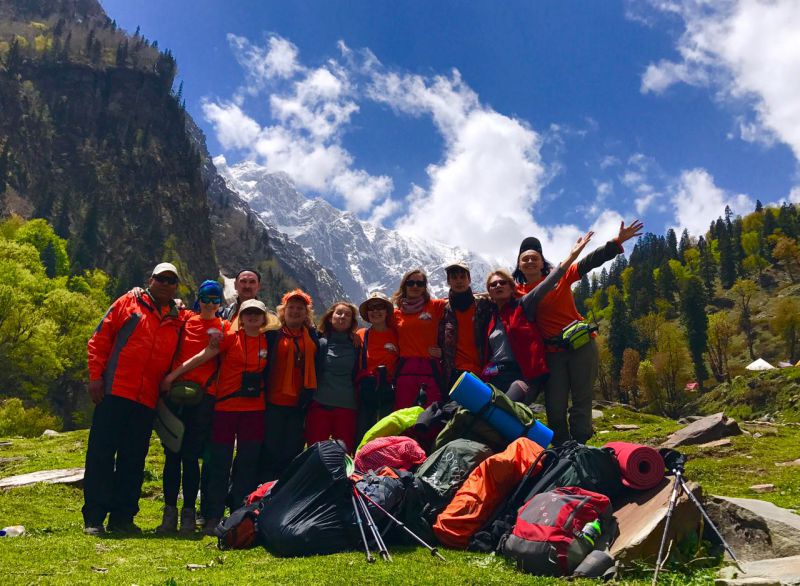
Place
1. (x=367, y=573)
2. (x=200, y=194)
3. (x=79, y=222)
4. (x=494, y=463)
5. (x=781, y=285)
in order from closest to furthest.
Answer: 1. (x=367, y=573)
2. (x=494, y=463)
3. (x=79, y=222)
4. (x=781, y=285)
5. (x=200, y=194)

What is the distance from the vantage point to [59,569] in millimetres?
5660

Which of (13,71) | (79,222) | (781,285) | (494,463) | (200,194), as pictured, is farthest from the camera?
(200,194)

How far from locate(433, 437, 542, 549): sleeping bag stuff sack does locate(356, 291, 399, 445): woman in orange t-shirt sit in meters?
2.91

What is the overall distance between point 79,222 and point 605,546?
485 ft

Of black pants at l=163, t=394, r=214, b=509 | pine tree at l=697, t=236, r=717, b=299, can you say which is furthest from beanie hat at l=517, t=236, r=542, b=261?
pine tree at l=697, t=236, r=717, b=299

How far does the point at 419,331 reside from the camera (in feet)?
31.5

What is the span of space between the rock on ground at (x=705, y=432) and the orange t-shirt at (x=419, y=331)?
14655 mm

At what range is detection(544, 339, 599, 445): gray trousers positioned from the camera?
8555 mm

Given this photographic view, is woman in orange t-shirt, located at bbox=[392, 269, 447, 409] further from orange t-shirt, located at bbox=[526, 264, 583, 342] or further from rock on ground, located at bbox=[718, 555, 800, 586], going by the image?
rock on ground, located at bbox=[718, 555, 800, 586]

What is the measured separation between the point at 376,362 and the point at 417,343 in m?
0.81

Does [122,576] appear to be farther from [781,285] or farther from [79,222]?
[781,285]

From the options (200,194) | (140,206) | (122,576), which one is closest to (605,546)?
(122,576)

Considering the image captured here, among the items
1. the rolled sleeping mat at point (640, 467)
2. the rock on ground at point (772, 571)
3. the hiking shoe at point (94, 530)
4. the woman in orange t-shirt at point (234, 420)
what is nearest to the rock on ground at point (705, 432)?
the rolled sleeping mat at point (640, 467)

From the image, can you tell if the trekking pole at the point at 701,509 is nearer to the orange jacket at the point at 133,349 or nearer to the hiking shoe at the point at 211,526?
the hiking shoe at the point at 211,526
